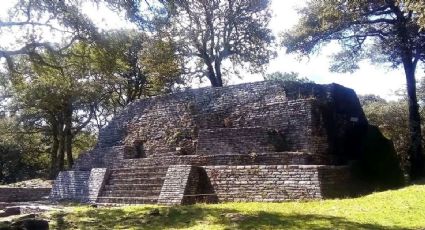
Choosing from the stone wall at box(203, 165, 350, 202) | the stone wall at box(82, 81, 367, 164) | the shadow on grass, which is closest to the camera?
the shadow on grass

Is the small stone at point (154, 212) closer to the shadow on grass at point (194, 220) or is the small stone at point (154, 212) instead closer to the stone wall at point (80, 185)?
the shadow on grass at point (194, 220)

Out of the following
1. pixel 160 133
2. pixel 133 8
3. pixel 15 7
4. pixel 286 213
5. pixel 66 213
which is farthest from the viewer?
pixel 160 133

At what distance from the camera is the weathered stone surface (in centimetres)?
1268

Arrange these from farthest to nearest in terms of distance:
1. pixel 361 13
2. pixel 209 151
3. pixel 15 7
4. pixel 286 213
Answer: pixel 361 13 → pixel 209 151 → pixel 15 7 → pixel 286 213

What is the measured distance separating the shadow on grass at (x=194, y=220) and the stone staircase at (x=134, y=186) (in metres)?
3.49

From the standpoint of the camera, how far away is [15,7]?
1422 cm

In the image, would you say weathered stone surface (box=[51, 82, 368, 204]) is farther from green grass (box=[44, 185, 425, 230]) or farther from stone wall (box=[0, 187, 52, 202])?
stone wall (box=[0, 187, 52, 202])

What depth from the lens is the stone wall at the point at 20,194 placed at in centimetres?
2006

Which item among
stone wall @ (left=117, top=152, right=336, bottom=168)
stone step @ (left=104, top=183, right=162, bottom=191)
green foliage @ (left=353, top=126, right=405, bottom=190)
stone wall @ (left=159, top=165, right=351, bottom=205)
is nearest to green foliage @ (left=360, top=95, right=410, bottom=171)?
green foliage @ (left=353, top=126, right=405, bottom=190)

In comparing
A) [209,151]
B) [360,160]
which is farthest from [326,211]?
[209,151]

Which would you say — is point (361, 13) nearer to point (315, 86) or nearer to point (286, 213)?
point (315, 86)

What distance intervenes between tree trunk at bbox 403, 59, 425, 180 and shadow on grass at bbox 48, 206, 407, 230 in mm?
9354

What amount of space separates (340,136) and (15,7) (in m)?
11.1

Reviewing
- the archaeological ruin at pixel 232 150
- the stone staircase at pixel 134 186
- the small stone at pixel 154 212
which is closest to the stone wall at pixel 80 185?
the archaeological ruin at pixel 232 150
